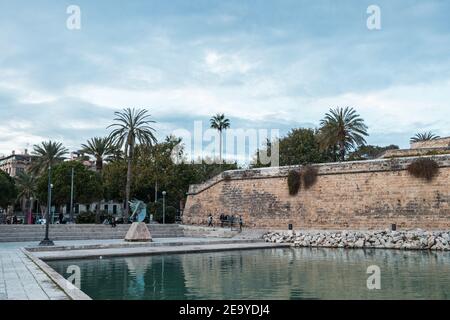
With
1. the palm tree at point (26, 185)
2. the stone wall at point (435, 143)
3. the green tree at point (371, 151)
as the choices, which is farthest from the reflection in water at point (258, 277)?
the palm tree at point (26, 185)

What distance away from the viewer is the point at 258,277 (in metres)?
10.7

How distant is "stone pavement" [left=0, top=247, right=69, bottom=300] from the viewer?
6.90m

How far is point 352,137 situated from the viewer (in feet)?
111

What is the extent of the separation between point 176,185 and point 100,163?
8.44 metres

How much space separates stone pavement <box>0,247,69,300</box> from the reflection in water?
0.88 meters

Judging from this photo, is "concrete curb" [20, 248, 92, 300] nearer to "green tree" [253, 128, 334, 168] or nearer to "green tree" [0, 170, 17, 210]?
"green tree" [253, 128, 334, 168]

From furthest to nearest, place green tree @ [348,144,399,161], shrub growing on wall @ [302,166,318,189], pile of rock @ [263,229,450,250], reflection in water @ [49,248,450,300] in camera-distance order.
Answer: green tree @ [348,144,399,161]
shrub growing on wall @ [302,166,318,189]
pile of rock @ [263,229,450,250]
reflection in water @ [49,248,450,300]

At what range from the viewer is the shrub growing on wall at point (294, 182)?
27.3m

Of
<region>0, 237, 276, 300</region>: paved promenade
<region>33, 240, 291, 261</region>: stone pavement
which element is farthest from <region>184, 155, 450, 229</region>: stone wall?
<region>0, 237, 276, 300</region>: paved promenade

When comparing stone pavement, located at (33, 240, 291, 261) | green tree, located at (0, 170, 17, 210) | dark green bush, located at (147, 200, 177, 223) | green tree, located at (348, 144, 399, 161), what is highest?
green tree, located at (348, 144, 399, 161)

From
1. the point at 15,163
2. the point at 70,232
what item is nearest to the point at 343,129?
the point at 70,232

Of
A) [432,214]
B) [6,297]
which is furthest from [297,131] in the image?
[6,297]

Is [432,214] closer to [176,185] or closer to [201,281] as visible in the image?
[201,281]

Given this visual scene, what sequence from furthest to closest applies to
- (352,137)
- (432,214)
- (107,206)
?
(107,206) < (352,137) < (432,214)
